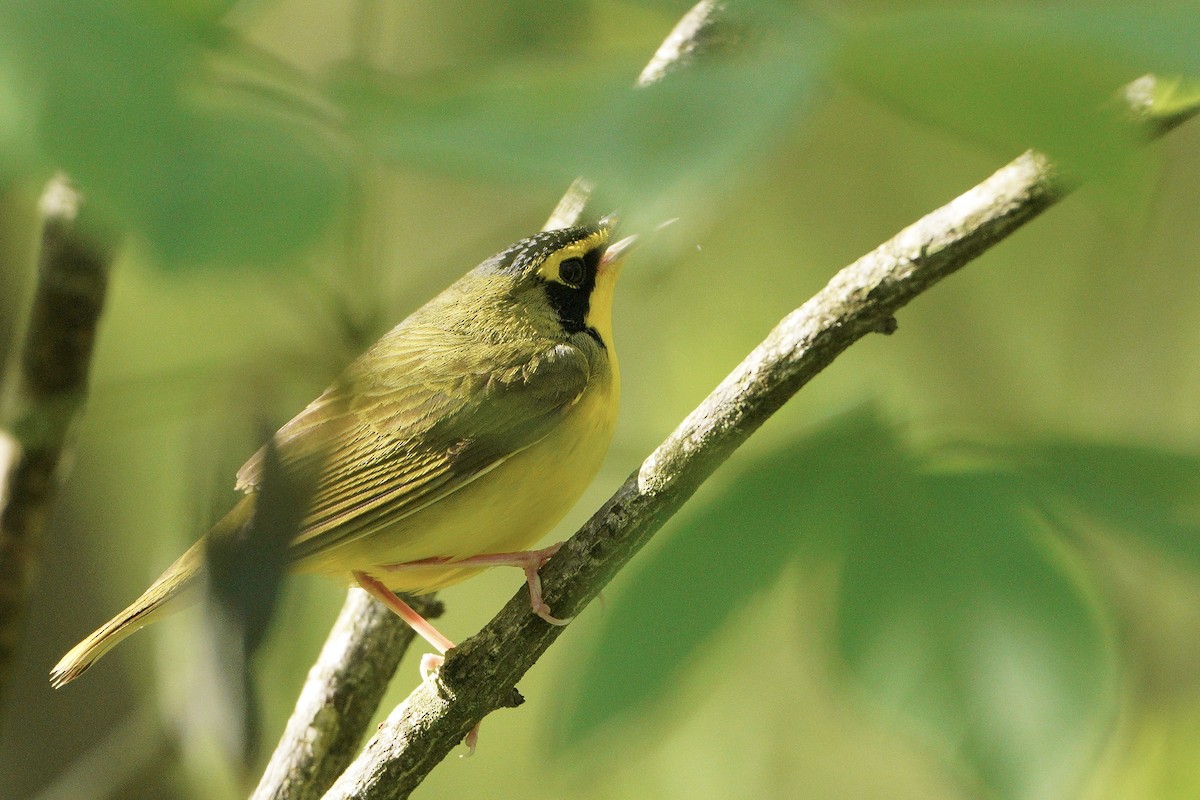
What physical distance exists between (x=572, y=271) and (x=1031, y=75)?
3.26 m

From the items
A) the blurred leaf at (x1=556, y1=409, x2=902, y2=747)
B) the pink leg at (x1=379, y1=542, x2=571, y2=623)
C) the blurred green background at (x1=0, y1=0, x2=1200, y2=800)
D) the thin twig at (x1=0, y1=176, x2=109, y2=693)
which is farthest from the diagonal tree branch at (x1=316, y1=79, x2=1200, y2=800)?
the thin twig at (x1=0, y1=176, x2=109, y2=693)

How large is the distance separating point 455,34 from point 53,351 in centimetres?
187

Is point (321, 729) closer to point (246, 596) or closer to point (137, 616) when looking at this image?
point (137, 616)

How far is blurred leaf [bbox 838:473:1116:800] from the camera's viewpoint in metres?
1.19

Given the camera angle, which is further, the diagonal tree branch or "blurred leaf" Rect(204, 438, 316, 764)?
the diagonal tree branch

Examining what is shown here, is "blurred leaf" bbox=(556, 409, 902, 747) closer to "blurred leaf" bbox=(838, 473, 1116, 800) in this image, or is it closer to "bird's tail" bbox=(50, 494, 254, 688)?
"blurred leaf" bbox=(838, 473, 1116, 800)

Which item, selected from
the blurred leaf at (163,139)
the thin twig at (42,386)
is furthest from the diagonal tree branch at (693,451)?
the thin twig at (42,386)

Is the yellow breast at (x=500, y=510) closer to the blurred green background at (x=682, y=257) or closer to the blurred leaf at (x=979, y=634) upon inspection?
the blurred green background at (x=682, y=257)

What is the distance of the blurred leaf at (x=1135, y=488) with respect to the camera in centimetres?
122

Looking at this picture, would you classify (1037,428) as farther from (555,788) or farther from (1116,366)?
(1116,366)

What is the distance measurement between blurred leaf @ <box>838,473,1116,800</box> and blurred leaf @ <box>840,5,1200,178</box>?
0.63 m

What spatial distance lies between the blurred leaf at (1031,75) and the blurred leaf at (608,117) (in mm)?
55

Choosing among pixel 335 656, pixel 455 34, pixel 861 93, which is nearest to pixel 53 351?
pixel 335 656

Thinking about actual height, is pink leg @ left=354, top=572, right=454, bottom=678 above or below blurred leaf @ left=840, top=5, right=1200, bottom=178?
below
